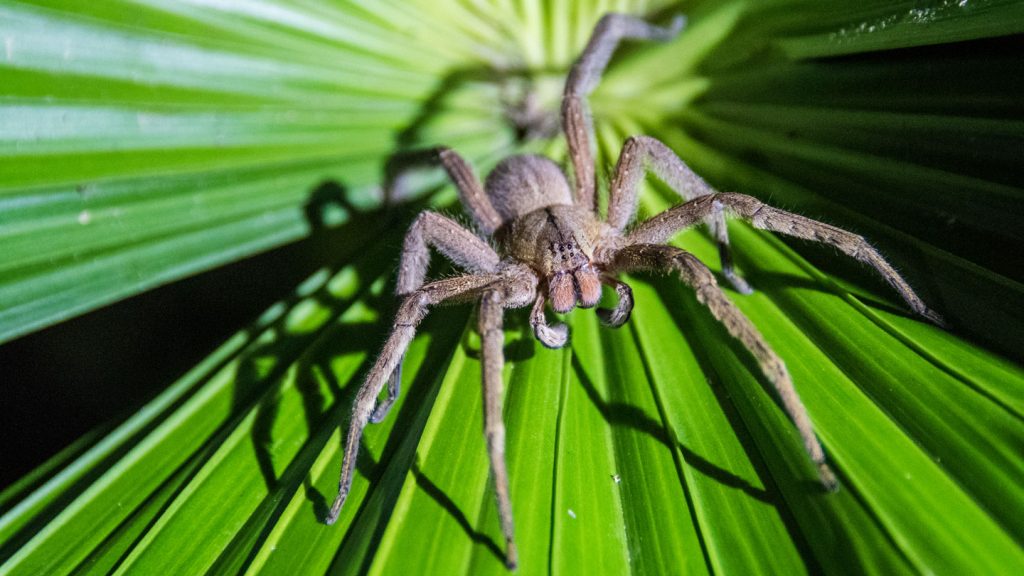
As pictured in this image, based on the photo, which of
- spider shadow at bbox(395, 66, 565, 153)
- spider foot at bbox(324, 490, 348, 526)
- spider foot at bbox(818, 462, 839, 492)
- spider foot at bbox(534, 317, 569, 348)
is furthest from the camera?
spider shadow at bbox(395, 66, 565, 153)

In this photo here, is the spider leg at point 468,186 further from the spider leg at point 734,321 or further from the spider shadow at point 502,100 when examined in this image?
the spider leg at point 734,321

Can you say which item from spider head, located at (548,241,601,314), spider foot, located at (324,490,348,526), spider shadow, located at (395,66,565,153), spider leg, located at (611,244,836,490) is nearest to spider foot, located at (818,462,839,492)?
spider leg, located at (611,244,836,490)

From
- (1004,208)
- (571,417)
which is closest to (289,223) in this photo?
(571,417)

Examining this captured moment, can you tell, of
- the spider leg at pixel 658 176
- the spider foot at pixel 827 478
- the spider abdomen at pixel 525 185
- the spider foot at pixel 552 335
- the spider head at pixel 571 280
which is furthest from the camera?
the spider abdomen at pixel 525 185

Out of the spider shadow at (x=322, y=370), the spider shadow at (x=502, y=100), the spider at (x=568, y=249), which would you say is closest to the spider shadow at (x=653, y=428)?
the spider at (x=568, y=249)

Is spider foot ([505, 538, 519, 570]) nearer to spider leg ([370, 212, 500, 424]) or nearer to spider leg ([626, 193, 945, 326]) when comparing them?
spider leg ([370, 212, 500, 424])

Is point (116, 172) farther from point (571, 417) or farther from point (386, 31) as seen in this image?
point (571, 417)
